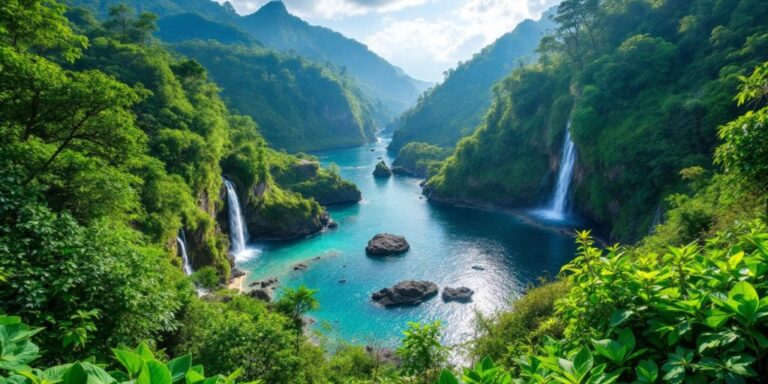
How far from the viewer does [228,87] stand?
487 feet

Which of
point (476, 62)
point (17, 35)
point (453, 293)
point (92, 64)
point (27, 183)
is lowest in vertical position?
point (453, 293)

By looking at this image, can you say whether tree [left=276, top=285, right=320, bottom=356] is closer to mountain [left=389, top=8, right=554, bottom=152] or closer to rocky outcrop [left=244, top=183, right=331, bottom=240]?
rocky outcrop [left=244, top=183, right=331, bottom=240]

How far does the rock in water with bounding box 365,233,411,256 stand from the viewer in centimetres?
4491

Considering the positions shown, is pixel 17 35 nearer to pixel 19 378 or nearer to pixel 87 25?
pixel 19 378

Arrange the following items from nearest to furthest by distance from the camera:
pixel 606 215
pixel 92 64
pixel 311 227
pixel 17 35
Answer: pixel 17 35 < pixel 92 64 < pixel 606 215 < pixel 311 227

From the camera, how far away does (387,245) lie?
45719 mm

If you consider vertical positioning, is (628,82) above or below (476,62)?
below

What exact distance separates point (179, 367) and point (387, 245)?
1693 inches

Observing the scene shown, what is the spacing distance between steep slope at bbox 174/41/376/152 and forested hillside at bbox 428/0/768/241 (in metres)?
96.5

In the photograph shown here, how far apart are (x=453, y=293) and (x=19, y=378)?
33649mm

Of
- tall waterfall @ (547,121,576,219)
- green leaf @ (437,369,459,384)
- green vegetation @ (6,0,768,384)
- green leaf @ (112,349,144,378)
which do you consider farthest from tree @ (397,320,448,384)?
tall waterfall @ (547,121,576,219)

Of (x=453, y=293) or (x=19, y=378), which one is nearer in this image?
(x=19, y=378)

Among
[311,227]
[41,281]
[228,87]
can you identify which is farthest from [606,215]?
[228,87]

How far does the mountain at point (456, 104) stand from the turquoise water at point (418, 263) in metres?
76.6
